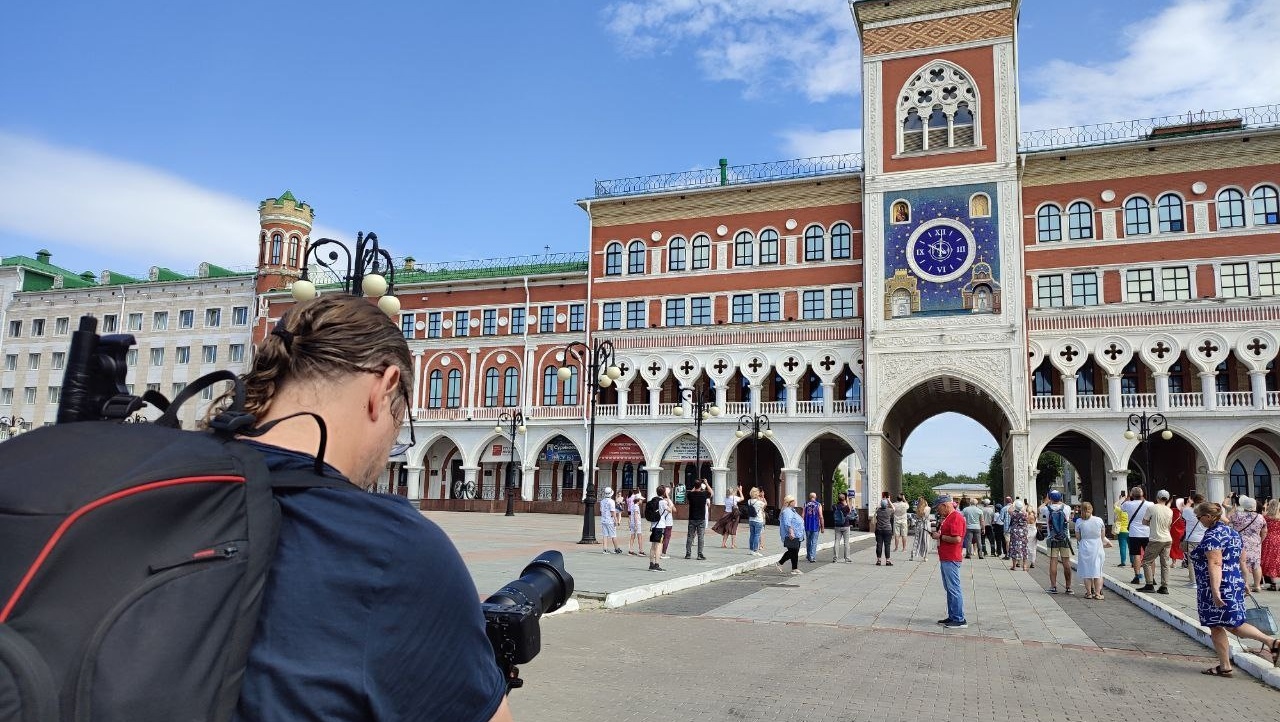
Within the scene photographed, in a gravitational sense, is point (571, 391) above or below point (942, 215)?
below

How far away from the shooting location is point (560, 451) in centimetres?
4153

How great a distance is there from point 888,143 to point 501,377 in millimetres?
20647

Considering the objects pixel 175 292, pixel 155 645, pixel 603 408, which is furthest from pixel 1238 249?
pixel 175 292

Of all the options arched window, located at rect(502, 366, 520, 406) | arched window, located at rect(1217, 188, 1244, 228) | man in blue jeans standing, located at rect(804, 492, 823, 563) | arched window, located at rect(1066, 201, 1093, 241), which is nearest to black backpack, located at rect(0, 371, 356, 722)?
man in blue jeans standing, located at rect(804, 492, 823, 563)

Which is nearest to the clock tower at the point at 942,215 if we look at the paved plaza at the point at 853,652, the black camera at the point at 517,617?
the paved plaza at the point at 853,652

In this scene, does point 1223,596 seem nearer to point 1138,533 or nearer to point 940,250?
point 1138,533

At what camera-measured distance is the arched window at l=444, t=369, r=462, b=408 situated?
143ft

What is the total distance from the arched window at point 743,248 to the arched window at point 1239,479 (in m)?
20.4

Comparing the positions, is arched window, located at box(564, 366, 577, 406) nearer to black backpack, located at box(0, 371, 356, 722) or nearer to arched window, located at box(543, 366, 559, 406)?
arched window, located at box(543, 366, 559, 406)

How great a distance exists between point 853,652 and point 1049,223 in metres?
30.6

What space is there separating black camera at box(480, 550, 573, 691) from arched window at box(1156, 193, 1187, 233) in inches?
1482

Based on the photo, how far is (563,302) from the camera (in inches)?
1670

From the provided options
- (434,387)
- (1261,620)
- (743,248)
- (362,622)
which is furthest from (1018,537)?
(434,387)

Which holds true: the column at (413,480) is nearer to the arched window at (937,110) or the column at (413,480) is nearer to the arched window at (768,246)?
the arched window at (768,246)
